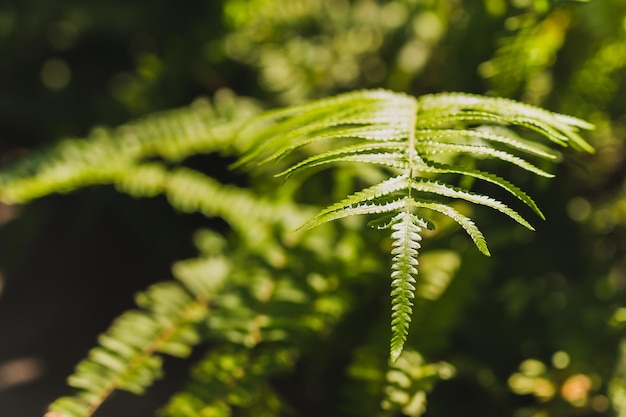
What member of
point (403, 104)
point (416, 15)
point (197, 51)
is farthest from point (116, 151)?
point (416, 15)

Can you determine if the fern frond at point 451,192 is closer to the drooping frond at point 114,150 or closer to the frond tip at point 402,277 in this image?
the frond tip at point 402,277

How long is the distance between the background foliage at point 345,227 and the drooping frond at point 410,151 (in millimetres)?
226

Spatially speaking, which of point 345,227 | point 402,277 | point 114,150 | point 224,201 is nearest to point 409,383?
point 345,227

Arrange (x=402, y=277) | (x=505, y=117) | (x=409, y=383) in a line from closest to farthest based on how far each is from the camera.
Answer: (x=402, y=277) → (x=505, y=117) → (x=409, y=383)

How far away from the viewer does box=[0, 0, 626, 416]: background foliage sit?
1.30 m

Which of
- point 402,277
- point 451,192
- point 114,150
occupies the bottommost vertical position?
point 402,277

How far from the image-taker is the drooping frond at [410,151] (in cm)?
74

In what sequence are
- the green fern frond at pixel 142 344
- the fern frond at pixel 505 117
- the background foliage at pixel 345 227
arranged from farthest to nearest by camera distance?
the background foliage at pixel 345 227 → the green fern frond at pixel 142 344 → the fern frond at pixel 505 117

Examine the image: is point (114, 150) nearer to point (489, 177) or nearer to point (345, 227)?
point (345, 227)

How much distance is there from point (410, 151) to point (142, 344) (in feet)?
2.03

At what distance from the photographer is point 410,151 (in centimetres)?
89

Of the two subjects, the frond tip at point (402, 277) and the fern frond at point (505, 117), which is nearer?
the frond tip at point (402, 277)

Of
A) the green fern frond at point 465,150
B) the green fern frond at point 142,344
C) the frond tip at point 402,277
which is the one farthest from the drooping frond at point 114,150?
the frond tip at point 402,277

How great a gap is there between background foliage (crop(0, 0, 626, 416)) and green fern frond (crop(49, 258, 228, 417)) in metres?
0.09
